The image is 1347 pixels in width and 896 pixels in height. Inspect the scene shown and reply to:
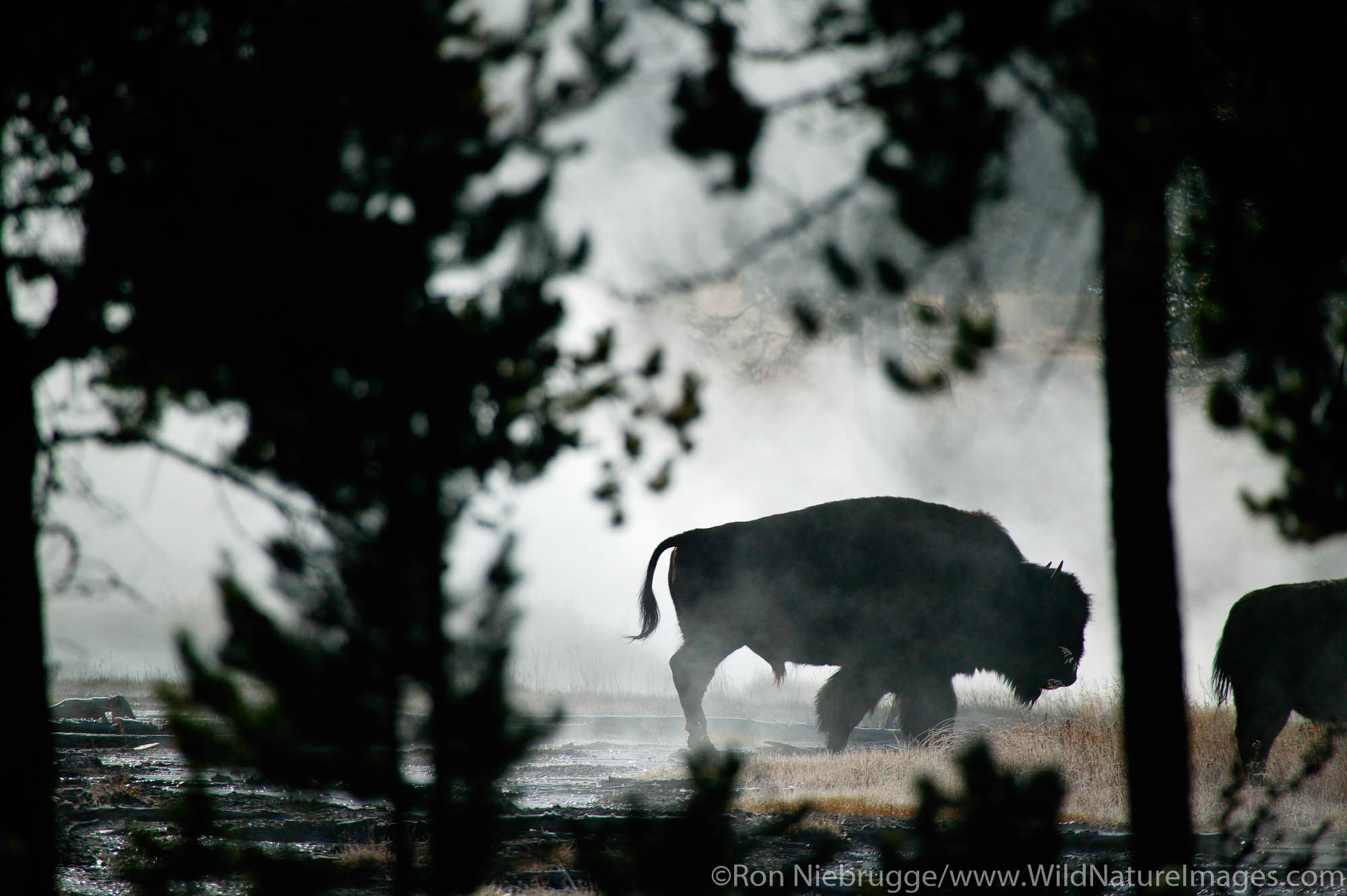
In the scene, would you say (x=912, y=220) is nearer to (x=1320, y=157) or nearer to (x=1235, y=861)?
(x=1320, y=157)

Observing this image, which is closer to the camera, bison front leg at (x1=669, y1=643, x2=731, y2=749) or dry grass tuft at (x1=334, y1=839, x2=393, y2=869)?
dry grass tuft at (x1=334, y1=839, x2=393, y2=869)

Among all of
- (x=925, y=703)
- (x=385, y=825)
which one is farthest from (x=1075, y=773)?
(x=385, y=825)

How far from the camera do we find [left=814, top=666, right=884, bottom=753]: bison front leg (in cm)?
931

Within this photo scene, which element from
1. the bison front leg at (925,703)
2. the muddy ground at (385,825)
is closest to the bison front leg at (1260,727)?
the muddy ground at (385,825)

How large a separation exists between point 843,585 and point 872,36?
797 cm

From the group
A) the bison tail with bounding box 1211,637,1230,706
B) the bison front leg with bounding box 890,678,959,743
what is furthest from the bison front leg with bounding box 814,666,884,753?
the bison tail with bounding box 1211,637,1230,706

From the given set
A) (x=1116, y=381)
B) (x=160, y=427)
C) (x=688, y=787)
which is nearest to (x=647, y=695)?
(x=688, y=787)

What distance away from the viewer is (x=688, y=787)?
21.7ft

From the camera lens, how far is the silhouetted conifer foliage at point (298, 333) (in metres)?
2.93

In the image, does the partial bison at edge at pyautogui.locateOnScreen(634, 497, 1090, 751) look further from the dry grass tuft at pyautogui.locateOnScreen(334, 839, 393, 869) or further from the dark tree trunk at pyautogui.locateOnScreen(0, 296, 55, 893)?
the dark tree trunk at pyautogui.locateOnScreen(0, 296, 55, 893)

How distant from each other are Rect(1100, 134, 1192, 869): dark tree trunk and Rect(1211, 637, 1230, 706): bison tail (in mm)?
5314

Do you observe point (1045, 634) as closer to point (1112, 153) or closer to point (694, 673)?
point (694, 673)

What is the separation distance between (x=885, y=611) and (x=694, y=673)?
7.52 feet

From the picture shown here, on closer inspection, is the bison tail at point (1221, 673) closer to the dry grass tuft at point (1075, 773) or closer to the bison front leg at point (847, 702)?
the dry grass tuft at point (1075, 773)
